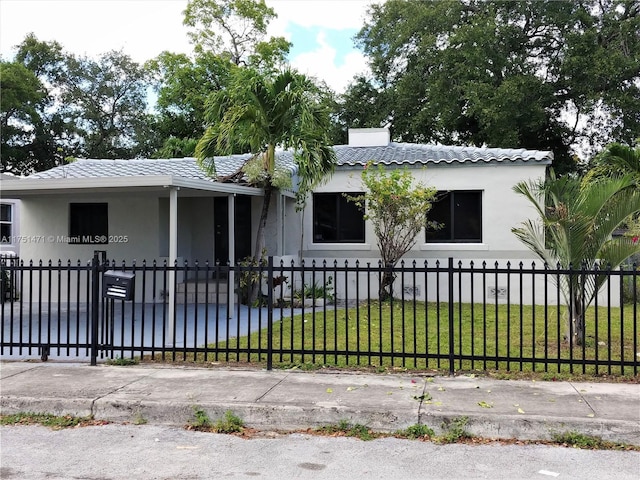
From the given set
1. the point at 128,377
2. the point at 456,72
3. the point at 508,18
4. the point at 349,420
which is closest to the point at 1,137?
the point at 456,72

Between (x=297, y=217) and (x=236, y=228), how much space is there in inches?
65.8

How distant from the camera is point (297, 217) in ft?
52.9

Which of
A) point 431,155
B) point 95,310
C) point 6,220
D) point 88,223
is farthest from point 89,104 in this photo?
point 95,310

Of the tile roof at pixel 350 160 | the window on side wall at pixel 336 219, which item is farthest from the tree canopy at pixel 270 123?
the window on side wall at pixel 336 219

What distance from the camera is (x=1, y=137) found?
32.1 m

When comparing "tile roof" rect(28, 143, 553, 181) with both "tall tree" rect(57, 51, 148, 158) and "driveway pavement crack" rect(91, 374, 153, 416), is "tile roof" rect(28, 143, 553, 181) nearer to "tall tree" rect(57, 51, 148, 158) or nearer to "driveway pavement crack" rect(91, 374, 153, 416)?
"driveway pavement crack" rect(91, 374, 153, 416)

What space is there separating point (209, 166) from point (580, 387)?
29.8 ft

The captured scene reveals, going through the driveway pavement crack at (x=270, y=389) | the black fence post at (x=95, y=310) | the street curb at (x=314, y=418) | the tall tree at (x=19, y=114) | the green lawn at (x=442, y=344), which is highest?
the tall tree at (x=19, y=114)

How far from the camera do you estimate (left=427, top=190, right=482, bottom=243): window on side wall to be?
589 inches

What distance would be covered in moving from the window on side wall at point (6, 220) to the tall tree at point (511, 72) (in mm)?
16116

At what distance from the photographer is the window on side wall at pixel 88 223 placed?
15.4 metres

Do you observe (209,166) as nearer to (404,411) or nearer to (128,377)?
(128,377)

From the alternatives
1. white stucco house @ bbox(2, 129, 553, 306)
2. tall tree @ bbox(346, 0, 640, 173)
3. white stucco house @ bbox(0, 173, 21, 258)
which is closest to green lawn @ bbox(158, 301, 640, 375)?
white stucco house @ bbox(2, 129, 553, 306)

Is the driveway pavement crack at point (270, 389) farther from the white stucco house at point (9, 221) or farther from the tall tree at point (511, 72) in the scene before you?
the tall tree at point (511, 72)
